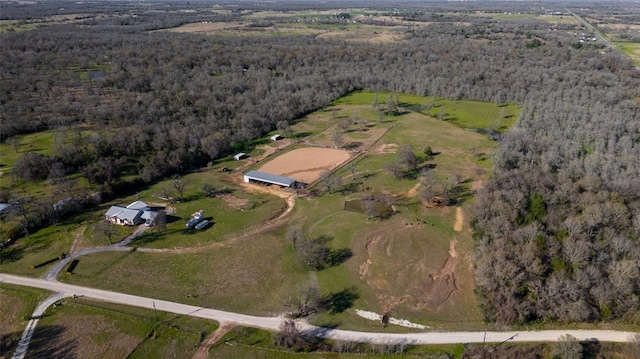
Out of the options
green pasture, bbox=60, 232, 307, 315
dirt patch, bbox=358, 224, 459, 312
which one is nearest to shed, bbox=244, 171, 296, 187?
green pasture, bbox=60, 232, 307, 315

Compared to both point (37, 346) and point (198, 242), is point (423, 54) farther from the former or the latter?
point (37, 346)

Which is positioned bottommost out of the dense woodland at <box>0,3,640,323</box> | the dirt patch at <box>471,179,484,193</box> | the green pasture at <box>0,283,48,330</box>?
the green pasture at <box>0,283,48,330</box>

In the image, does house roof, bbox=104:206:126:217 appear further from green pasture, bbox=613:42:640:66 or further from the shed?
green pasture, bbox=613:42:640:66

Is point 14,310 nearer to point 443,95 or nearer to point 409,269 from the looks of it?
point 409,269

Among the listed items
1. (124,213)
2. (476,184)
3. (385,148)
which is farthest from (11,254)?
(476,184)

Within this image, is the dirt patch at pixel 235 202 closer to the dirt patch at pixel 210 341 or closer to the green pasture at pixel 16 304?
the dirt patch at pixel 210 341
